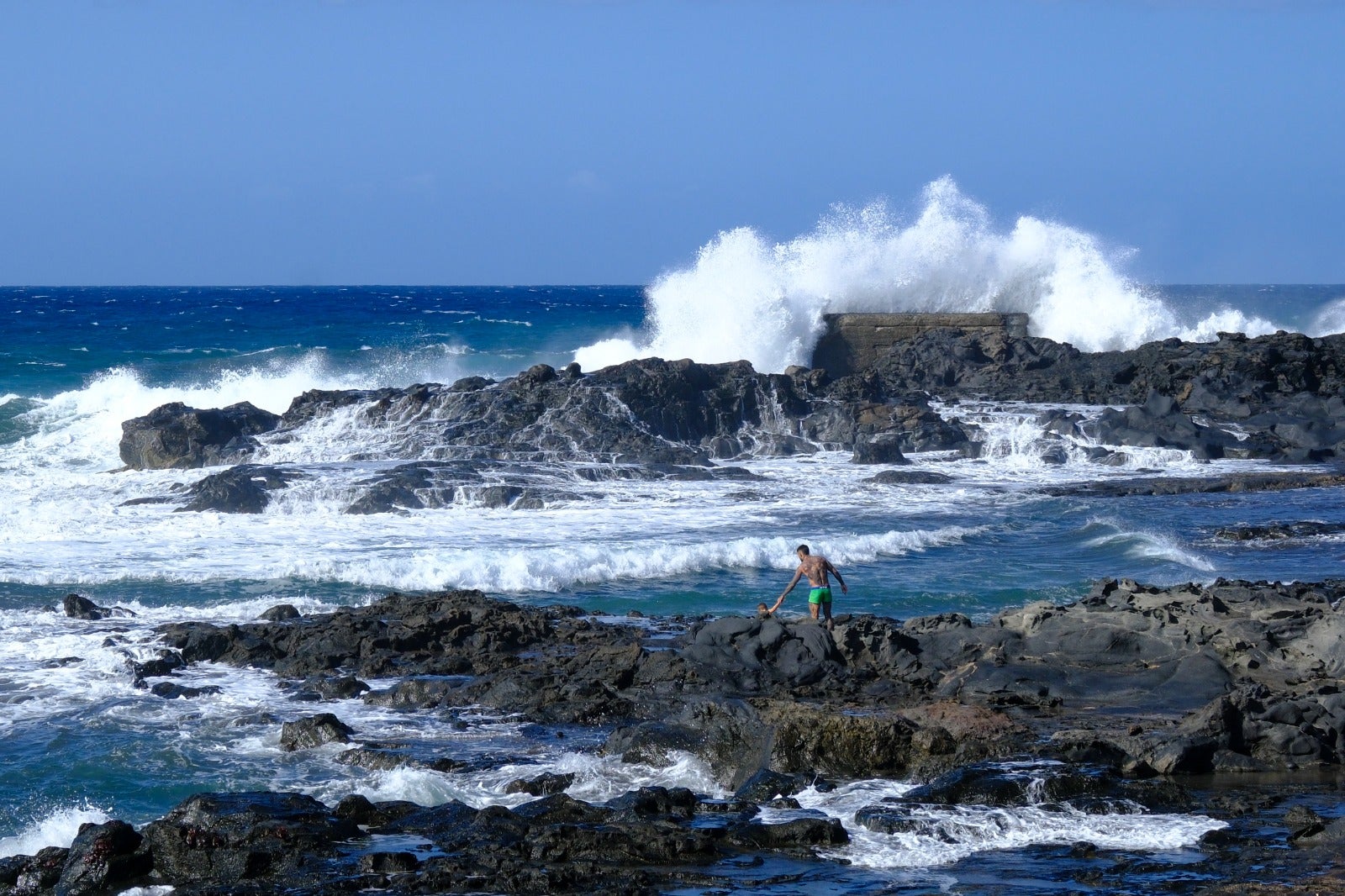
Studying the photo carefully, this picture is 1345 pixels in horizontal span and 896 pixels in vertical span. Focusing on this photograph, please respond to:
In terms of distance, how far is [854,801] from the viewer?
8078mm

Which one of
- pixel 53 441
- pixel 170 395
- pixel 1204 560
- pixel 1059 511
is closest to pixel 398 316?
pixel 170 395

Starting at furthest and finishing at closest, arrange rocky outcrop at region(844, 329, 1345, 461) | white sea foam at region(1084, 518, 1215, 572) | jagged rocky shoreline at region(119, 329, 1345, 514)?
rocky outcrop at region(844, 329, 1345, 461), jagged rocky shoreline at region(119, 329, 1345, 514), white sea foam at region(1084, 518, 1215, 572)

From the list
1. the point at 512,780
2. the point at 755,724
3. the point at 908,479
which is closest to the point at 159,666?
the point at 512,780

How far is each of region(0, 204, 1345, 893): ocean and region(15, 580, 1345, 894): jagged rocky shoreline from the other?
29cm

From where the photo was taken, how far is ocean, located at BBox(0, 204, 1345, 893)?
28.1 feet

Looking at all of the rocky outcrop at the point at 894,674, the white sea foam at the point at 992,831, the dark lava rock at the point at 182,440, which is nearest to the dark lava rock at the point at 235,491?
the dark lava rock at the point at 182,440

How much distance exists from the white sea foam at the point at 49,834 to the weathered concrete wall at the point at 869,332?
26.8 meters

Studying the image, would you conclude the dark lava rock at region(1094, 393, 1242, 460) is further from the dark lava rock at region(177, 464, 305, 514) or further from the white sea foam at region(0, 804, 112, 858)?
the white sea foam at region(0, 804, 112, 858)

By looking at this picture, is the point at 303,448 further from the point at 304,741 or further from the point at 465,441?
the point at 304,741

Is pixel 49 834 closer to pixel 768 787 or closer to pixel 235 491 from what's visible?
pixel 768 787

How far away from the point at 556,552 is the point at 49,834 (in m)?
9.09

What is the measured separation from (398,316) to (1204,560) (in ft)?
167

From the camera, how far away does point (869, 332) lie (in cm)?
3391

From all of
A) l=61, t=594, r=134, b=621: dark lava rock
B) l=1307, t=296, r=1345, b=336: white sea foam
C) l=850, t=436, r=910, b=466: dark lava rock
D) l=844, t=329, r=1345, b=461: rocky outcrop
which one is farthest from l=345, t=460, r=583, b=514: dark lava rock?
l=1307, t=296, r=1345, b=336: white sea foam
